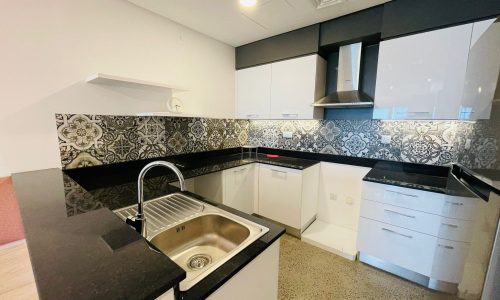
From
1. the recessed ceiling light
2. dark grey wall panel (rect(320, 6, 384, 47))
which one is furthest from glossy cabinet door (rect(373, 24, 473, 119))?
the recessed ceiling light

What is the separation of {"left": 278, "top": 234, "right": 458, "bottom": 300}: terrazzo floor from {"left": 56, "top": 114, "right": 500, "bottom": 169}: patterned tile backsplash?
1103 millimetres

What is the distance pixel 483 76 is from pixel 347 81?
139 centimetres

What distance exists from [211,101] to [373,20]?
1834mm

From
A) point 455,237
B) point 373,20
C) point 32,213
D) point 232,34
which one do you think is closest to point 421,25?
point 373,20

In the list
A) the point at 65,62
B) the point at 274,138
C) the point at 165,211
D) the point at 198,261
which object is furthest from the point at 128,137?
the point at 274,138

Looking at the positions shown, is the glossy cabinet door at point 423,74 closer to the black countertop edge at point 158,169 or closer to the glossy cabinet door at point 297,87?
the glossy cabinet door at point 297,87

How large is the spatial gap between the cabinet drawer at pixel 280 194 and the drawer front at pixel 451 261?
3.93ft

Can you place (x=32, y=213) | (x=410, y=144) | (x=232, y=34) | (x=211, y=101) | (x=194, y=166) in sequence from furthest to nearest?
1. (x=211, y=101)
2. (x=232, y=34)
3. (x=194, y=166)
4. (x=410, y=144)
5. (x=32, y=213)

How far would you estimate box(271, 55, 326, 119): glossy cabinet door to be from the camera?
2229 mm

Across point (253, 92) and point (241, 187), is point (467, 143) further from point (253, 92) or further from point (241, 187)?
point (253, 92)

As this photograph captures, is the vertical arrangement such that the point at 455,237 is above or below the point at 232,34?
below

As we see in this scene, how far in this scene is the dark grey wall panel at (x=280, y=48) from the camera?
2164 mm

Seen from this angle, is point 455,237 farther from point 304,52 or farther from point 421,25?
point 304,52

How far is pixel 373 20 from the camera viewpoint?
182cm
